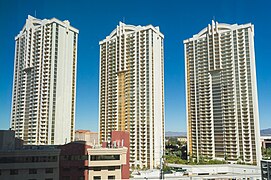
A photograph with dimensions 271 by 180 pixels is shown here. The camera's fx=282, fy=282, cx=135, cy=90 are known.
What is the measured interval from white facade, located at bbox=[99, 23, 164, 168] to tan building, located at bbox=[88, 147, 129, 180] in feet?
13.9

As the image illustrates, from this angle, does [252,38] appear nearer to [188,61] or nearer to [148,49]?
[188,61]

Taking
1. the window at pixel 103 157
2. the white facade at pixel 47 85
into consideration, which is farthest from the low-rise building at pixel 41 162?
the white facade at pixel 47 85

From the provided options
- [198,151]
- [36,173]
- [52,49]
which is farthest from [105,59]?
[36,173]

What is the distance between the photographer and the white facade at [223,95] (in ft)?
29.2

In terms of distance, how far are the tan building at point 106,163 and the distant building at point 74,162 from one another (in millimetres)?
93

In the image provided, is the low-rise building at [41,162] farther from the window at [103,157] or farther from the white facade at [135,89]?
the white facade at [135,89]

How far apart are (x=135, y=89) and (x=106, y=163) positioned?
5147 mm

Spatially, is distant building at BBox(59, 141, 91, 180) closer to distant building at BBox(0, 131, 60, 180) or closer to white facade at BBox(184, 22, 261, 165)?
distant building at BBox(0, 131, 60, 180)

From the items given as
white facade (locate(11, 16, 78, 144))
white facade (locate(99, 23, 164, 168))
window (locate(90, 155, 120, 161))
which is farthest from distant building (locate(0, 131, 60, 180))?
white facade (locate(99, 23, 164, 168))

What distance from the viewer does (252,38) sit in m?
9.22

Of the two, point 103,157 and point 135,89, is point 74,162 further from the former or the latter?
point 135,89

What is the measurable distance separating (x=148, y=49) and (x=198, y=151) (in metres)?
3.94

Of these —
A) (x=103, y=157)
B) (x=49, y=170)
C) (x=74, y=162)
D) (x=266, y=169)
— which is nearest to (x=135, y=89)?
(x=103, y=157)

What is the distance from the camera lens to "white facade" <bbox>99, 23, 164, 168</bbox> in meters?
8.91
